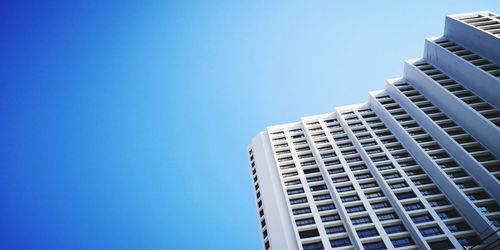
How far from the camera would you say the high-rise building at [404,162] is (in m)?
52.4

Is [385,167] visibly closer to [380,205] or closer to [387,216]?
[380,205]

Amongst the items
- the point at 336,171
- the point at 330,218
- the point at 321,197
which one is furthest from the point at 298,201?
the point at 336,171

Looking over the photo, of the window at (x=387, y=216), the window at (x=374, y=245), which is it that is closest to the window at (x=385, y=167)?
the window at (x=387, y=216)

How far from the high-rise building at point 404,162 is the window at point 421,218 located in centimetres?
15

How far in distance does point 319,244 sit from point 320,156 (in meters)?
21.2

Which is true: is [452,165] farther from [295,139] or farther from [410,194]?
[295,139]

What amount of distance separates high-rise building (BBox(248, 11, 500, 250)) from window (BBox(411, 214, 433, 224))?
0.49 feet

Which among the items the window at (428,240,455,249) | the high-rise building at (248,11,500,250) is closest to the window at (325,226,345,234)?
the high-rise building at (248,11,500,250)

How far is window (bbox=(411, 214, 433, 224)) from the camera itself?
5334cm

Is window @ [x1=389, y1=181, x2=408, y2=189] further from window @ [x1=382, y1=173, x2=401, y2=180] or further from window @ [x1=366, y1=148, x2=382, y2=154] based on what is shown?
window @ [x1=366, y1=148, x2=382, y2=154]

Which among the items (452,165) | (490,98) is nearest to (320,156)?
(452,165)

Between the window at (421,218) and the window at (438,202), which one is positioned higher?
the window at (438,202)

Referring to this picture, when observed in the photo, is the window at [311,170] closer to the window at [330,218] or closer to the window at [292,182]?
the window at [292,182]

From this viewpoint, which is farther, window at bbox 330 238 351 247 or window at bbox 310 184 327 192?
window at bbox 310 184 327 192
